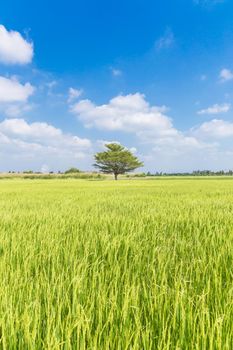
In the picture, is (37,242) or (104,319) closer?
(104,319)

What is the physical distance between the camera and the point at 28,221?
4891 mm

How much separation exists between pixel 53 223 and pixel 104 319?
3.17 m

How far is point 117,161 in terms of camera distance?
224 ft

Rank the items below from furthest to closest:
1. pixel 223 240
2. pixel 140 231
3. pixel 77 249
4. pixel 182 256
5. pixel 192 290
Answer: pixel 140 231 < pixel 223 240 < pixel 77 249 < pixel 182 256 < pixel 192 290

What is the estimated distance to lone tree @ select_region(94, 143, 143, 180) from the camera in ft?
224

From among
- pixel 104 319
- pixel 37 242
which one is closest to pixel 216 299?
A: pixel 104 319

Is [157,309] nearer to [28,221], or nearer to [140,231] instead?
[140,231]

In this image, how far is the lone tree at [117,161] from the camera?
68.4 m

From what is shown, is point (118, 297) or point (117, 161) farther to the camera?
point (117, 161)

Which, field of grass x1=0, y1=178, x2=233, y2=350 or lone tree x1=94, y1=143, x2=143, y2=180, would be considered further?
lone tree x1=94, y1=143, x2=143, y2=180

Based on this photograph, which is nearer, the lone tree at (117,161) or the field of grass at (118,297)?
the field of grass at (118,297)

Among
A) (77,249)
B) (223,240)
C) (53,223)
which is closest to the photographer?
(77,249)

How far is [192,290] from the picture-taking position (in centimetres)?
188

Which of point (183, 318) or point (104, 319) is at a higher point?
point (183, 318)
